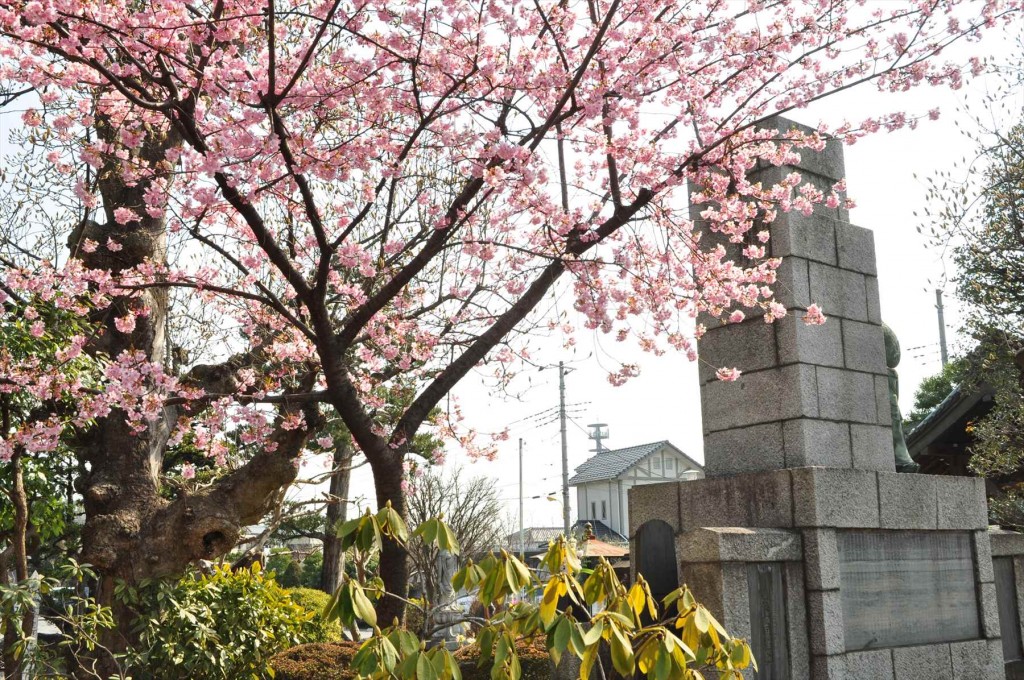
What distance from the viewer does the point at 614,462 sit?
145ft

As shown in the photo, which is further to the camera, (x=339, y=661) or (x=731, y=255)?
(x=339, y=661)

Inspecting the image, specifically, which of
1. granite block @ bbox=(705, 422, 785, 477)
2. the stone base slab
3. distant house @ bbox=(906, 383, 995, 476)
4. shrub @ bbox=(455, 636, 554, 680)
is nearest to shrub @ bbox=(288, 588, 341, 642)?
shrub @ bbox=(455, 636, 554, 680)

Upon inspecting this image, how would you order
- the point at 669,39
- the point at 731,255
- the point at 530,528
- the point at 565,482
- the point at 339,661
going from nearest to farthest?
the point at 669,39 → the point at 731,255 → the point at 339,661 → the point at 565,482 → the point at 530,528

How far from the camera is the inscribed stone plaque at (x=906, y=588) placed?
571 centimetres

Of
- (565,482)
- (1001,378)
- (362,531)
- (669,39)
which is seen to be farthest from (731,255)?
(565,482)

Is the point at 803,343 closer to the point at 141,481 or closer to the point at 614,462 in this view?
the point at 141,481

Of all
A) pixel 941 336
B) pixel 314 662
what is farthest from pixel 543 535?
pixel 314 662

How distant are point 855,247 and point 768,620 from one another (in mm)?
3028

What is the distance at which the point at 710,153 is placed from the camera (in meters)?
6.57

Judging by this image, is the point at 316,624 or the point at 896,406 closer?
the point at 896,406

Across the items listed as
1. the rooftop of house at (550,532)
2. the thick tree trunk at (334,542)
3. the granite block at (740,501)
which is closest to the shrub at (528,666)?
the granite block at (740,501)

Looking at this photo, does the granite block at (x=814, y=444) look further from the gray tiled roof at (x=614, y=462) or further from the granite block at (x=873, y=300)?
the gray tiled roof at (x=614, y=462)

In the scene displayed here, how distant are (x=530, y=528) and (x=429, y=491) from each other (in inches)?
917

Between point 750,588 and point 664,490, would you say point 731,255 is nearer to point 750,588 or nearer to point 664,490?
point 664,490
